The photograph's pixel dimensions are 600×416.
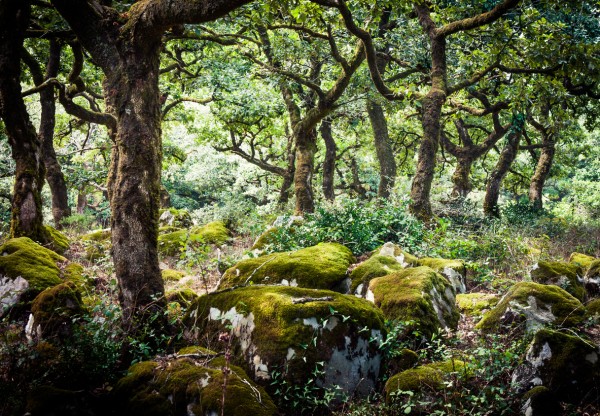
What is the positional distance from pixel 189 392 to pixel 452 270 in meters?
4.75

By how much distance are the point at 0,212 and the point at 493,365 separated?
19.4 metres

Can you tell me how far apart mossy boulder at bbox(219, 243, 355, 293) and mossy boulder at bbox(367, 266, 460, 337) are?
580 mm

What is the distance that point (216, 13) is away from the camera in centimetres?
463

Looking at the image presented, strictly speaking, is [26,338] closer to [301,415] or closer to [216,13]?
[301,415]

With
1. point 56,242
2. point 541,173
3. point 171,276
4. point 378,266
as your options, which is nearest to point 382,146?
point 541,173

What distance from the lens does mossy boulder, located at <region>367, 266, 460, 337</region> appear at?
5.14 metres

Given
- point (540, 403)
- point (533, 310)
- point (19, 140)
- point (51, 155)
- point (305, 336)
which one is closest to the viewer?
point (540, 403)

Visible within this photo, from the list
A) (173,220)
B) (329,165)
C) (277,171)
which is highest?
(329,165)

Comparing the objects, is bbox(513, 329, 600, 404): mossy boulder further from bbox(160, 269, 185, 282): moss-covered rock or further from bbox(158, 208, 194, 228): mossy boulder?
bbox(158, 208, 194, 228): mossy boulder

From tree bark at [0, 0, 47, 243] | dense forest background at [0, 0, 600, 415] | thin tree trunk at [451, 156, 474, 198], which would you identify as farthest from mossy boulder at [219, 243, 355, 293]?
thin tree trunk at [451, 156, 474, 198]

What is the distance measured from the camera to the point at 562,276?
652cm

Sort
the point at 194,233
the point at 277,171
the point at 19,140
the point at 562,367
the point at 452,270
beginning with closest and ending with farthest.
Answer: the point at 562,367, the point at 452,270, the point at 19,140, the point at 194,233, the point at 277,171

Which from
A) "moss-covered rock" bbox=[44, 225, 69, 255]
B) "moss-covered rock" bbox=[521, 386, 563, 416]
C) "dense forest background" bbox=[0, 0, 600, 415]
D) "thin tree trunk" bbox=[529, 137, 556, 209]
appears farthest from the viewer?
"thin tree trunk" bbox=[529, 137, 556, 209]

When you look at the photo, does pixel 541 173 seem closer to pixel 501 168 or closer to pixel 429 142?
pixel 501 168
